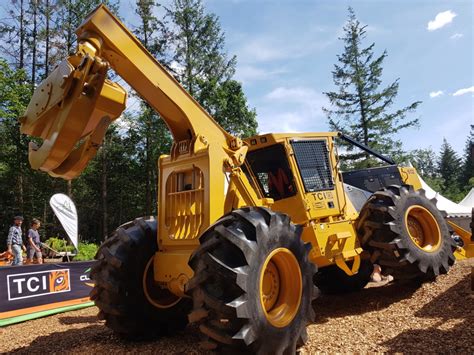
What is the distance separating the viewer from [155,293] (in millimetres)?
5562

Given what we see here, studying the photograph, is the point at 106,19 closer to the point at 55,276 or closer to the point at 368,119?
the point at 55,276

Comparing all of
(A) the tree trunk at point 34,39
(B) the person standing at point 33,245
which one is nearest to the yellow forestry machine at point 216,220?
(B) the person standing at point 33,245

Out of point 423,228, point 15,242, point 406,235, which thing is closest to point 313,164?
point 406,235

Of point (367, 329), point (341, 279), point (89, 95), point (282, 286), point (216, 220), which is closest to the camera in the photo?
point (89, 95)

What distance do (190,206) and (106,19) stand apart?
230 cm

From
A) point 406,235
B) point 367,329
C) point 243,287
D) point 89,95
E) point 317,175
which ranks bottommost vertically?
point 367,329

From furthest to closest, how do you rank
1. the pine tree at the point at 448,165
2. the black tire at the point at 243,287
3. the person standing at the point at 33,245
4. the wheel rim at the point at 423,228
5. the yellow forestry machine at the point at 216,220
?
the pine tree at the point at 448,165 → the person standing at the point at 33,245 → the wheel rim at the point at 423,228 → the yellow forestry machine at the point at 216,220 → the black tire at the point at 243,287

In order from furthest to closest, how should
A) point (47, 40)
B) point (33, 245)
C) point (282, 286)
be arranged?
1. point (47, 40)
2. point (33, 245)
3. point (282, 286)

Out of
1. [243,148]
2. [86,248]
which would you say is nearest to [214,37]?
[86,248]

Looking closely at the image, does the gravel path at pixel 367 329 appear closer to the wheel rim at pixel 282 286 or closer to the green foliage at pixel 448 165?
the wheel rim at pixel 282 286

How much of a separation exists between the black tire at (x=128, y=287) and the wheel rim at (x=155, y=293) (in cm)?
4

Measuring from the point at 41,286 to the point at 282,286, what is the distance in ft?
19.4

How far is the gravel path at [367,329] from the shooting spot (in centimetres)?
447

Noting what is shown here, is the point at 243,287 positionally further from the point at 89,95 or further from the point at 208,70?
the point at 208,70
